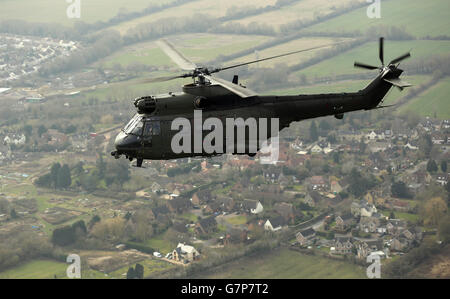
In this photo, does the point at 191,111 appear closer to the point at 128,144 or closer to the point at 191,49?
the point at 128,144

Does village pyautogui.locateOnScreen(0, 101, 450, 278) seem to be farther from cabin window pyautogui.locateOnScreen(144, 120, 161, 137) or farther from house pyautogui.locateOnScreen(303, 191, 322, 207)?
cabin window pyautogui.locateOnScreen(144, 120, 161, 137)

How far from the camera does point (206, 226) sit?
6209 centimetres

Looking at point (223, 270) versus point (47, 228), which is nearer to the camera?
point (223, 270)

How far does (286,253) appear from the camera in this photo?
189 feet

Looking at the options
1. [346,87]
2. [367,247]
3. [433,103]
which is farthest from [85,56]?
[367,247]

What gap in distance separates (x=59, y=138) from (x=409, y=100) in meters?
54.8

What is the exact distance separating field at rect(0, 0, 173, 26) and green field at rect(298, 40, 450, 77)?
56803 mm

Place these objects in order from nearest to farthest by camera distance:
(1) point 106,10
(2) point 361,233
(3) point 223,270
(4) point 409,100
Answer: (3) point 223,270
(2) point 361,233
(4) point 409,100
(1) point 106,10

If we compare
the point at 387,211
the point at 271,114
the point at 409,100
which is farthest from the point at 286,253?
the point at 409,100

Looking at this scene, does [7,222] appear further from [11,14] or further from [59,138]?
[11,14]

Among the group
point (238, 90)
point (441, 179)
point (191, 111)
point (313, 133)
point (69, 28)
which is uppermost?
point (69, 28)

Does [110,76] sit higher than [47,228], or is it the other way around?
[110,76]


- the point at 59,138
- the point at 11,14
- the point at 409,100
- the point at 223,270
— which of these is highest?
the point at 11,14

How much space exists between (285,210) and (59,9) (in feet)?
350
